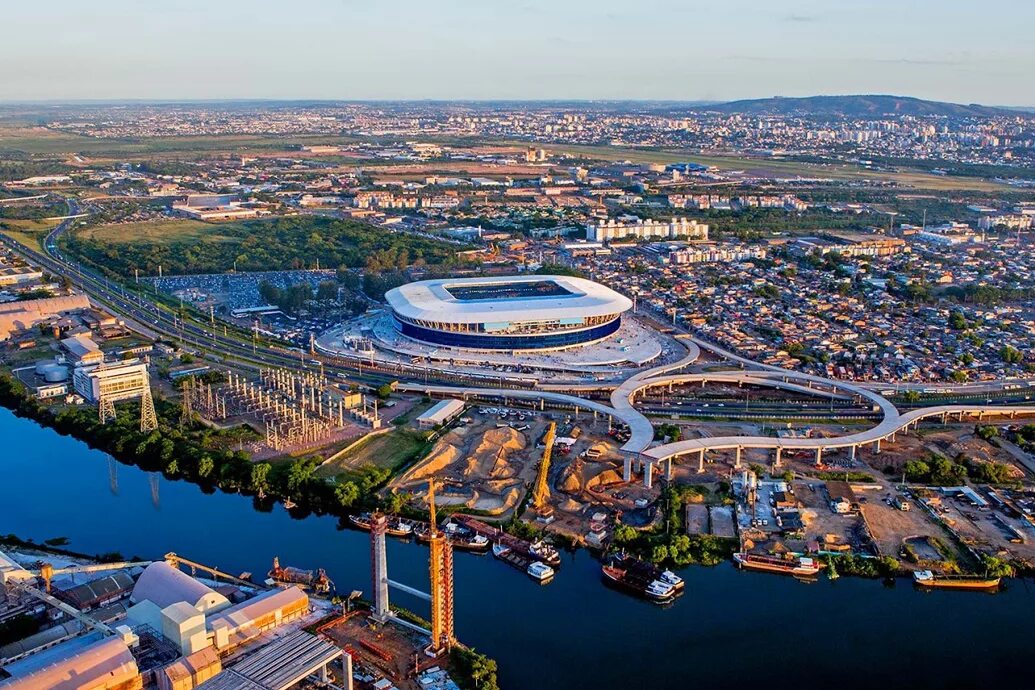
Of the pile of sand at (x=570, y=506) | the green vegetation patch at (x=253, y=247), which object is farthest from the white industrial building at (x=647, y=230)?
the pile of sand at (x=570, y=506)

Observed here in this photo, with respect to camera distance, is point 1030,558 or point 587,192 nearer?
point 1030,558

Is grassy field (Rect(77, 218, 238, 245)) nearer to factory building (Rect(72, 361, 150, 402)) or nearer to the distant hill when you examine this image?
factory building (Rect(72, 361, 150, 402))

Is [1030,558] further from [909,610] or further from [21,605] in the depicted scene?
[21,605]

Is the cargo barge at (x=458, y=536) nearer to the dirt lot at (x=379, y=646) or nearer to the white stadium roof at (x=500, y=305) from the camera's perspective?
the dirt lot at (x=379, y=646)

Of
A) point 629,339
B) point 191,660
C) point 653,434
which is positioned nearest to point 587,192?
point 629,339

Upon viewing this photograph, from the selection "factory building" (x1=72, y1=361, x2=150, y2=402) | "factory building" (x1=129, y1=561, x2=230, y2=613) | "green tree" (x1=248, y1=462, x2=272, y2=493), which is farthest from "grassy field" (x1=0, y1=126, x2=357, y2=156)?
"factory building" (x1=129, y1=561, x2=230, y2=613)

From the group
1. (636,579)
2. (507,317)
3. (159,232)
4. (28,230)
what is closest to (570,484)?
(636,579)

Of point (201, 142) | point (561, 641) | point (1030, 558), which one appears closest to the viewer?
point (561, 641)
